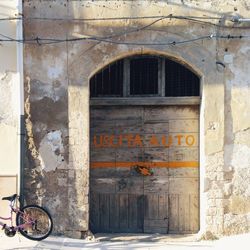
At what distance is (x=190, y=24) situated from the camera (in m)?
8.40

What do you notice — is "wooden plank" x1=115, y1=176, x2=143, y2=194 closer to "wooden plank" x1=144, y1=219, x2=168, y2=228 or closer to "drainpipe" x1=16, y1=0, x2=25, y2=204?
"wooden plank" x1=144, y1=219, x2=168, y2=228

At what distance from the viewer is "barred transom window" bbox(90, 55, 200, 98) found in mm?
8820

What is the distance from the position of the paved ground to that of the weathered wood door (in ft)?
1.17

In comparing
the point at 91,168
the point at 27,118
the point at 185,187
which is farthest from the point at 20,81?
the point at 185,187

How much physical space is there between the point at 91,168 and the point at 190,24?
122 inches

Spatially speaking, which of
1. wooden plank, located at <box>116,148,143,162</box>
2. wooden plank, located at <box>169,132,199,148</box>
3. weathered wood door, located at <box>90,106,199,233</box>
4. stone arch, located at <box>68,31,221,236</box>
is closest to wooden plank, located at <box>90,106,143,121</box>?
weathered wood door, located at <box>90,106,199,233</box>

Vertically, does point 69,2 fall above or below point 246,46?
above

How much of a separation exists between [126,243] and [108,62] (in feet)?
10.3

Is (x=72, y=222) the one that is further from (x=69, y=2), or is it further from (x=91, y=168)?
(x=69, y=2)

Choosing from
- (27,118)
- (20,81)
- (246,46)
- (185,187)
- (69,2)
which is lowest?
(185,187)

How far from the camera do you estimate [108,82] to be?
889 cm

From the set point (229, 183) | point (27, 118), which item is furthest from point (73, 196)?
point (229, 183)

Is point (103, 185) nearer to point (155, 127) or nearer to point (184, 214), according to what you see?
point (155, 127)

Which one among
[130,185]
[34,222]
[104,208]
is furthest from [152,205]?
[34,222]
